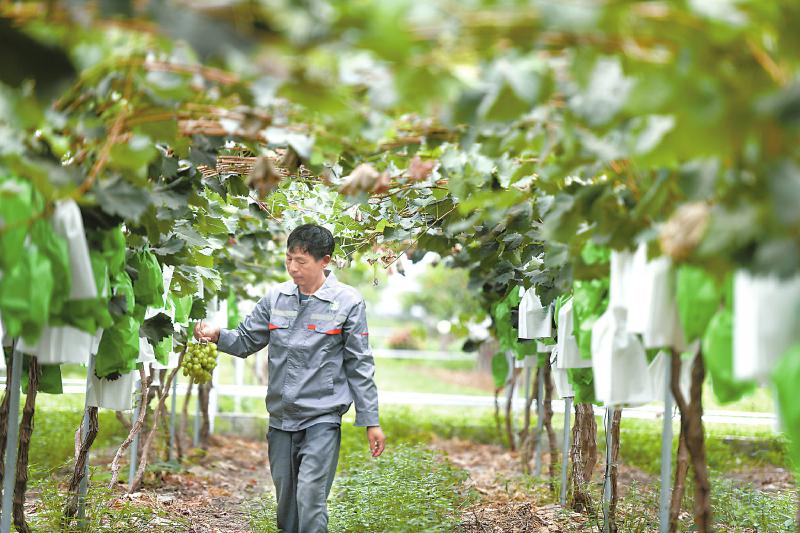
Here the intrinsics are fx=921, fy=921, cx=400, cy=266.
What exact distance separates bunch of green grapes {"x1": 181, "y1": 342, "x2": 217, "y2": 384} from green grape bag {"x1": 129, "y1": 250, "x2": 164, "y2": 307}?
194cm

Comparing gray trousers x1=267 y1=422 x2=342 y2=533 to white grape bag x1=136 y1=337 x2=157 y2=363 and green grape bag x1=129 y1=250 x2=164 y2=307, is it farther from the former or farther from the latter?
green grape bag x1=129 y1=250 x2=164 y2=307

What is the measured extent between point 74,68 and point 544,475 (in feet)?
21.3

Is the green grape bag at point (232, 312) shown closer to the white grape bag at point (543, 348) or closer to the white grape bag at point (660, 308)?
the white grape bag at point (543, 348)

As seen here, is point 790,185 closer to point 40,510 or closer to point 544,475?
point 40,510

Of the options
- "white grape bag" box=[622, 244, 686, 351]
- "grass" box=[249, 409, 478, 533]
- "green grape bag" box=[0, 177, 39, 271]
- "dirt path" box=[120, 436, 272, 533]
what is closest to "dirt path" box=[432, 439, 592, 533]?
"grass" box=[249, 409, 478, 533]

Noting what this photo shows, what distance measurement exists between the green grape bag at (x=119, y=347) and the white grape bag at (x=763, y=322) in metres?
2.17

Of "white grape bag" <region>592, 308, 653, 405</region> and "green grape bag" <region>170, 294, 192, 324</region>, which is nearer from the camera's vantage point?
"white grape bag" <region>592, 308, 653, 405</region>

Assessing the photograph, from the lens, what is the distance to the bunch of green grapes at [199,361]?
5625mm

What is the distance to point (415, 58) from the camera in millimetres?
2049

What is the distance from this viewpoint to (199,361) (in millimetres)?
5664

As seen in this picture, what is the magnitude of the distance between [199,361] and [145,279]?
204 cm

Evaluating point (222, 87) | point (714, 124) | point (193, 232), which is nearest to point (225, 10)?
point (222, 87)

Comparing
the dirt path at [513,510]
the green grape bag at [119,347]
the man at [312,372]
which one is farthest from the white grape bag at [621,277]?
the dirt path at [513,510]

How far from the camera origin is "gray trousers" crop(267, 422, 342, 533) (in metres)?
4.16
